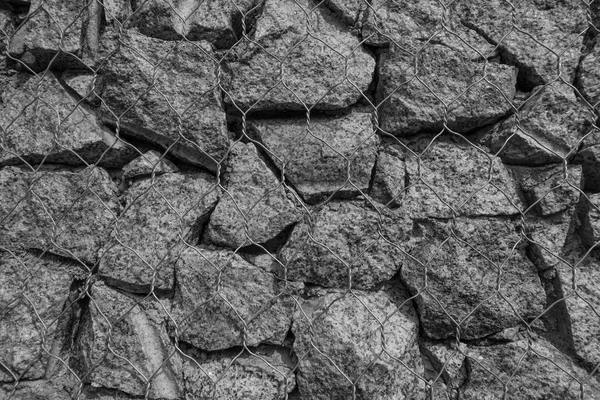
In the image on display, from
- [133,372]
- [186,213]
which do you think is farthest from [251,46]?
[133,372]

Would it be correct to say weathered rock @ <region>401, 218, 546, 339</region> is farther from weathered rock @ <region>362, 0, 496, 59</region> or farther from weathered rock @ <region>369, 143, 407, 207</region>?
weathered rock @ <region>362, 0, 496, 59</region>

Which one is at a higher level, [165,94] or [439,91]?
[439,91]

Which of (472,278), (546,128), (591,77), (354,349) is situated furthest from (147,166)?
(591,77)

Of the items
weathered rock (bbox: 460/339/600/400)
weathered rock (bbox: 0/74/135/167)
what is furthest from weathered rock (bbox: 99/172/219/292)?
weathered rock (bbox: 460/339/600/400)

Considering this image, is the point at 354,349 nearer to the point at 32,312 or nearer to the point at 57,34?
the point at 32,312

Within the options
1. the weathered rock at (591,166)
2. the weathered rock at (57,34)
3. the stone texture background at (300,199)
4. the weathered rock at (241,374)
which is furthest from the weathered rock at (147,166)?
the weathered rock at (591,166)

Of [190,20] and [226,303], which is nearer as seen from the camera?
[226,303]
